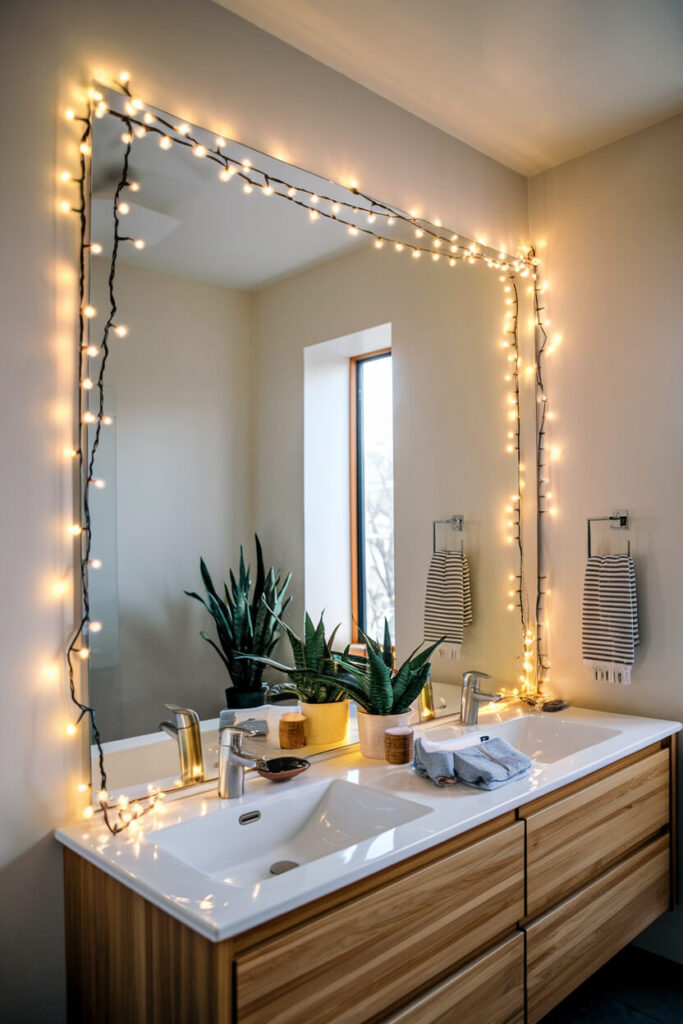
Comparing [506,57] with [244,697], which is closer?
[244,697]

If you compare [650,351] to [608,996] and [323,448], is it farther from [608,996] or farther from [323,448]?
[608,996]

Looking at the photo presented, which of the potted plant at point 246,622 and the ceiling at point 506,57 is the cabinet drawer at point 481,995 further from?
the ceiling at point 506,57

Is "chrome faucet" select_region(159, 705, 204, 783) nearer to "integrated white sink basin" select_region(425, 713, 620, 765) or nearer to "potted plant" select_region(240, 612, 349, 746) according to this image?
"potted plant" select_region(240, 612, 349, 746)

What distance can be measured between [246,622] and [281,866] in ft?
1.79

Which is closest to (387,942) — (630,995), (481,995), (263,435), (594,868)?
(481,995)

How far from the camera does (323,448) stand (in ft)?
6.71

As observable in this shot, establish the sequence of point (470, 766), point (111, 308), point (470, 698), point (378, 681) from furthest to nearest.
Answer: point (470, 698), point (378, 681), point (470, 766), point (111, 308)

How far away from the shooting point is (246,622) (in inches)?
71.4

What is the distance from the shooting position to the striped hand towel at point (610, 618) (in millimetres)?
2332

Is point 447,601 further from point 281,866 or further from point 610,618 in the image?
point 281,866

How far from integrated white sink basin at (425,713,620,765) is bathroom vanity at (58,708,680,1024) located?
0.03 m

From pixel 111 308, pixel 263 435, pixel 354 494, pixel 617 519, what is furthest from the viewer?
pixel 617 519

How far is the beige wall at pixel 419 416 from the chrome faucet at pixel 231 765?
0.37 m

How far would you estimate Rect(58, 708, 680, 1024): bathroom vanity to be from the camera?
1.18 meters
